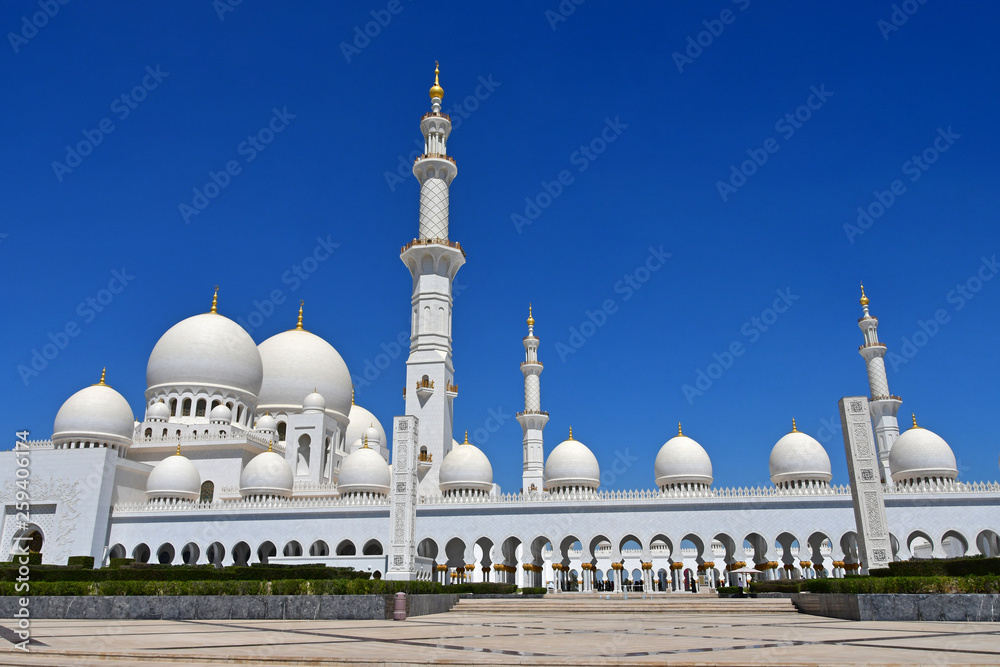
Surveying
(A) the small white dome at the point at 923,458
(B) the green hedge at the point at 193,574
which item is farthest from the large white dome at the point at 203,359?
(A) the small white dome at the point at 923,458

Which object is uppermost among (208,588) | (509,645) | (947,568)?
(947,568)

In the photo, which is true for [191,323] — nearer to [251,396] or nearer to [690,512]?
[251,396]

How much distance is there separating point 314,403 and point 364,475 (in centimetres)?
818

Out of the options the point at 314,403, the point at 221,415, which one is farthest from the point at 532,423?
the point at 221,415

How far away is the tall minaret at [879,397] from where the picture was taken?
34281mm

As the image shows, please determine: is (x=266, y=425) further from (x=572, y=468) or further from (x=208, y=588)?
(x=208, y=588)

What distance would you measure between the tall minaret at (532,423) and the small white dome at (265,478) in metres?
11.7

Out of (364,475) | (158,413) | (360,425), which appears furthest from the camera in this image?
(360,425)

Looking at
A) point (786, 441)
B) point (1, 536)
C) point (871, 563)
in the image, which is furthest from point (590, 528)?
point (1, 536)

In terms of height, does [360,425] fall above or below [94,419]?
above

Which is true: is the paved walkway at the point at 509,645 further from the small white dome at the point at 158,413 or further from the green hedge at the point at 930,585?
the small white dome at the point at 158,413

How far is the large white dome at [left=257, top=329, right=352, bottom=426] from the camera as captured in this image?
4106 centimetres

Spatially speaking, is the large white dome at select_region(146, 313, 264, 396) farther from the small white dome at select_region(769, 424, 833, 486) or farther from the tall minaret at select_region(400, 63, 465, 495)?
the small white dome at select_region(769, 424, 833, 486)

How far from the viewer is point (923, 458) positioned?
28.5 m
